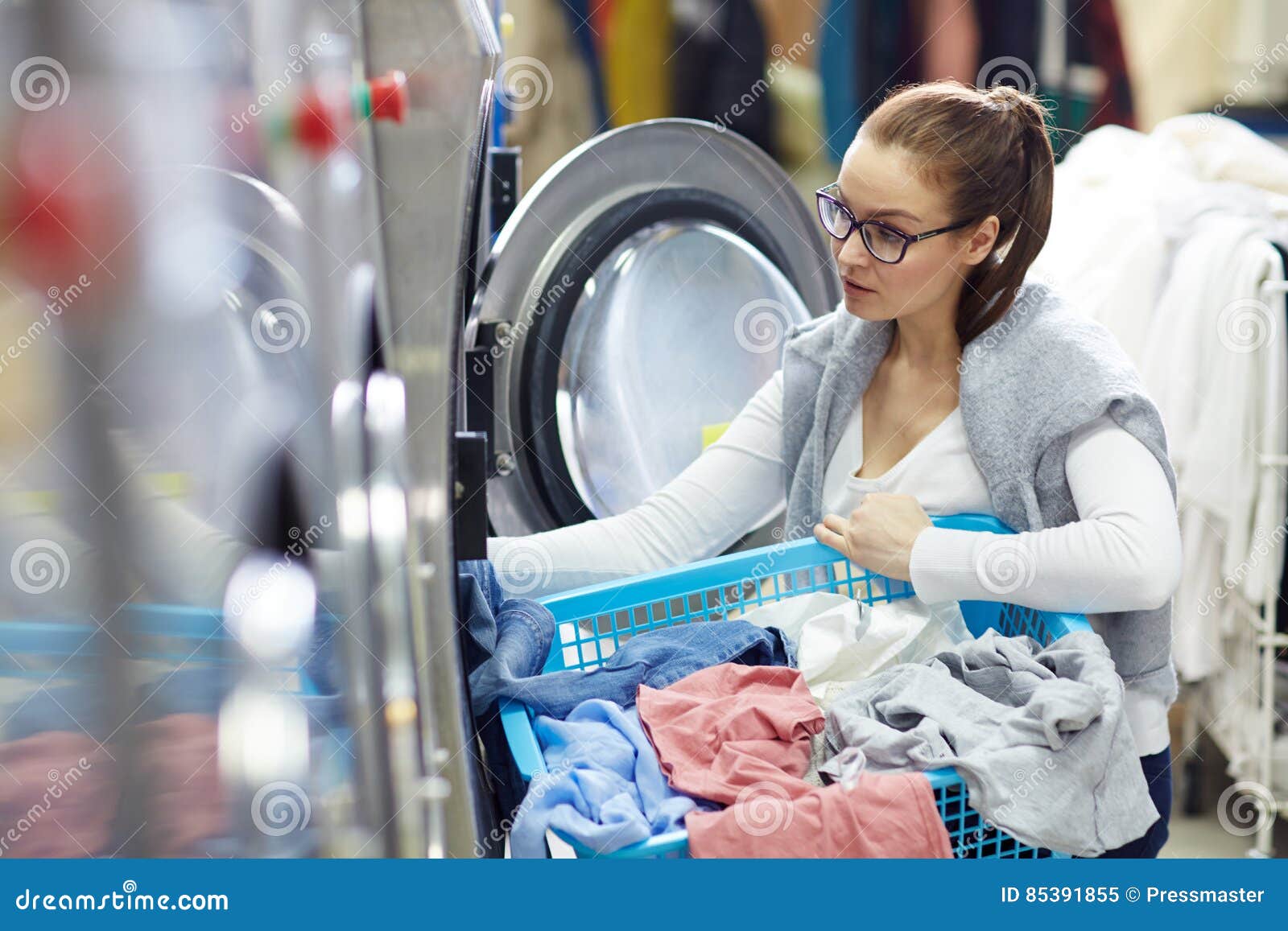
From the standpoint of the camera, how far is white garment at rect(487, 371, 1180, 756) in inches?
41.1

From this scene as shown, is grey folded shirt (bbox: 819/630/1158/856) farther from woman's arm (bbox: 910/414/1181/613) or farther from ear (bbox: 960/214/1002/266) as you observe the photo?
ear (bbox: 960/214/1002/266)

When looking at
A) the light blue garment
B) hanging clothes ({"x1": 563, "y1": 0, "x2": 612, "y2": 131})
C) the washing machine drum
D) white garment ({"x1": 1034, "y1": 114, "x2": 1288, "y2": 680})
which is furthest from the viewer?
hanging clothes ({"x1": 563, "y1": 0, "x2": 612, "y2": 131})

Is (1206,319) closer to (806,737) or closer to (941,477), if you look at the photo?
(941,477)

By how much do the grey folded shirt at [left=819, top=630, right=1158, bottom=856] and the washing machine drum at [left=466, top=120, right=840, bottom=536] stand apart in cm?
60

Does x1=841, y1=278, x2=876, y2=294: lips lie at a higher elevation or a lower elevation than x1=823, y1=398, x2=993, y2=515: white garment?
higher

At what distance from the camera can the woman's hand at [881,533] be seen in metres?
1.14

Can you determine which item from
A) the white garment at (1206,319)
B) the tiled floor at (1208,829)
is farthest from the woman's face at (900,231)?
the tiled floor at (1208,829)

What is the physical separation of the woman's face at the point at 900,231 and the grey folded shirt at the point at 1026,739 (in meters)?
0.42

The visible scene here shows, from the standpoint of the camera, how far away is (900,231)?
1166 millimetres

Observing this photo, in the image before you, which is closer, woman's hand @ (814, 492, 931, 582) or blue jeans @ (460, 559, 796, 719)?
blue jeans @ (460, 559, 796, 719)

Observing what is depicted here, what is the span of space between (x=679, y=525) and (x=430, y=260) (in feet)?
2.84

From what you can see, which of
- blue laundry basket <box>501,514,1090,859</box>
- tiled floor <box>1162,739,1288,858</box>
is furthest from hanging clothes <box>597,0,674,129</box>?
tiled floor <box>1162,739,1288,858</box>

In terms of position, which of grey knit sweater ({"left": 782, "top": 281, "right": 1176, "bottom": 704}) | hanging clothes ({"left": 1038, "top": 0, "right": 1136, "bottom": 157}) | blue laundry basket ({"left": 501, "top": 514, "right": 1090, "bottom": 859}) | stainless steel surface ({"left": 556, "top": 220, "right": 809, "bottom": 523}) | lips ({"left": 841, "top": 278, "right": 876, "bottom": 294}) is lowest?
blue laundry basket ({"left": 501, "top": 514, "right": 1090, "bottom": 859})

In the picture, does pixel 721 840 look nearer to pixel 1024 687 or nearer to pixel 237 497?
pixel 1024 687
